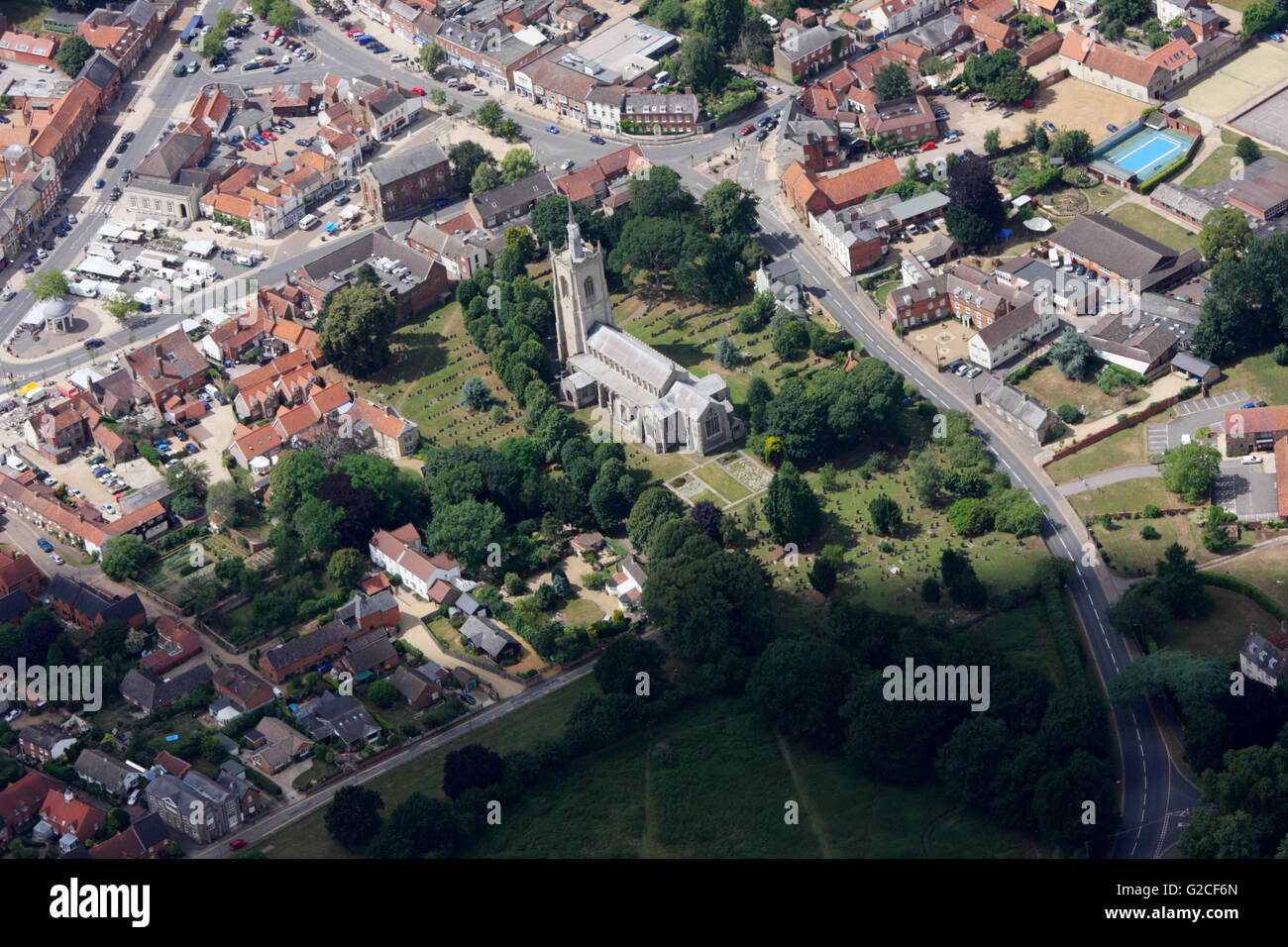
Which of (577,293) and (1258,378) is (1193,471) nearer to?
(1258,378)

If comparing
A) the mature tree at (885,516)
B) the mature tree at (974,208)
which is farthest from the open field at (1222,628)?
the mature tree at (974,208)

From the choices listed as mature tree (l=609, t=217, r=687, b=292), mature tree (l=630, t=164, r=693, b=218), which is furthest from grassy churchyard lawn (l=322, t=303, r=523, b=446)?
mature tree (l=630, t=164, r=693, b=218)

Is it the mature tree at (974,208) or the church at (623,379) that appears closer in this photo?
the church at (623,379)

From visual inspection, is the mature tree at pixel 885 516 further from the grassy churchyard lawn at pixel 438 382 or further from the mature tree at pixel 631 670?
the grassy churchyard lawn at pixel 438 382

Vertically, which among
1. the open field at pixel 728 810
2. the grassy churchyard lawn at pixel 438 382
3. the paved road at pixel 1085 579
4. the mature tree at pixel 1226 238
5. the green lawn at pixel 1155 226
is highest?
the mature tree at pixel 1226 238

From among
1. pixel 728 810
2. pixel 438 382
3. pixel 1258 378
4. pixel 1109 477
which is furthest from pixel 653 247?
pixel 728 810

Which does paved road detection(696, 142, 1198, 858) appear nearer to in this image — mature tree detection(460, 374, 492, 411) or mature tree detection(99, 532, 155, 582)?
mature tree detection(460, 374, 492, 411)
